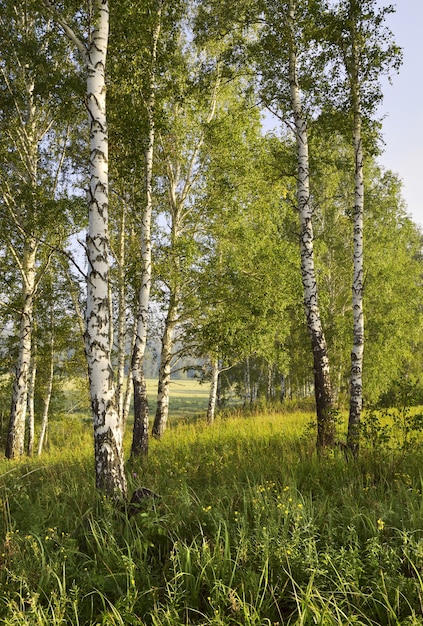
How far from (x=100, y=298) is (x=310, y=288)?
14.6 ft

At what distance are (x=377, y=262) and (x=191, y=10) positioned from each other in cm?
1219

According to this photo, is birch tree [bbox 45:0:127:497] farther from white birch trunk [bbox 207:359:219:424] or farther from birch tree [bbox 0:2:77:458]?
white birch trunk [bbox 207:359:219:424]

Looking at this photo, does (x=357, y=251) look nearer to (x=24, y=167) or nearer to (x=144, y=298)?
(x=144, y=298)

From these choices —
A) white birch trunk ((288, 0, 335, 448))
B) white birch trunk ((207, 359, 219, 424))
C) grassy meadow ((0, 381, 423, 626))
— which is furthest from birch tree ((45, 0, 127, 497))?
white birch trunk ((207, 359, 219, 424))

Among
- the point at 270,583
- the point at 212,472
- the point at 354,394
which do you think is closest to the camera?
the point at 270,583

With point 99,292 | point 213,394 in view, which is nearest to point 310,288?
point 99,292

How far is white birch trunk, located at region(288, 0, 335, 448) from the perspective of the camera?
25.2ft

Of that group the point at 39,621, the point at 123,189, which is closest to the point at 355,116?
the point at 123,189

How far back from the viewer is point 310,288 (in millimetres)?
8172

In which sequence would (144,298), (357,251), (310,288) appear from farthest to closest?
(144,298), (357,251), (310,288)

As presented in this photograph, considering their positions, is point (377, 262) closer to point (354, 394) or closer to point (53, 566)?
point (354, 394)

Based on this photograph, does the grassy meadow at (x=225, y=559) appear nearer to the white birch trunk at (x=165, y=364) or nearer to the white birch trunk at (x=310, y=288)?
the white birch trunk at (x=310, y=288)

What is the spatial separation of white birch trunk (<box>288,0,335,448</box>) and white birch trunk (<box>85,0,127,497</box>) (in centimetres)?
400

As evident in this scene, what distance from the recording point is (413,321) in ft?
63.4
